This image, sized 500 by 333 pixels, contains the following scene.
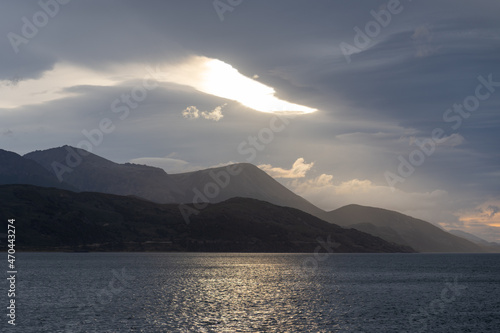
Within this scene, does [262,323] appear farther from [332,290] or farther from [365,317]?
[332,290]

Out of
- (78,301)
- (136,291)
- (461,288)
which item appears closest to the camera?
(78,301)

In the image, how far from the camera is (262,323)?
92250mm

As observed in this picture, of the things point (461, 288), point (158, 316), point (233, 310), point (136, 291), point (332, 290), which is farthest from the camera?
point (461, 288)

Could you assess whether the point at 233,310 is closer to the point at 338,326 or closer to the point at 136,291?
the point at 338,326

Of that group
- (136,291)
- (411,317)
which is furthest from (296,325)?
(136,291)

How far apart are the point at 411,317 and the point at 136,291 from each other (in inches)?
3135

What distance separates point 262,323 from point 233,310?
56.8 feet

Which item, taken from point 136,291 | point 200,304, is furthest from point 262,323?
point 136,291

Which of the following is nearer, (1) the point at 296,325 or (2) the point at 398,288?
(1) the point at 296,325

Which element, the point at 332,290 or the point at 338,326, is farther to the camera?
the point at 332,290

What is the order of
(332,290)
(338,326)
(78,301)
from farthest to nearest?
(332,290), (78,301), (338,326)

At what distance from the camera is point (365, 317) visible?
3910 inches

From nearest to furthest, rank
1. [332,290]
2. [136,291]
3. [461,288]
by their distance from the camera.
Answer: [136,291], [332,290], [461,288]

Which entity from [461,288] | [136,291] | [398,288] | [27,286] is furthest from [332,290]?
[27,286]
